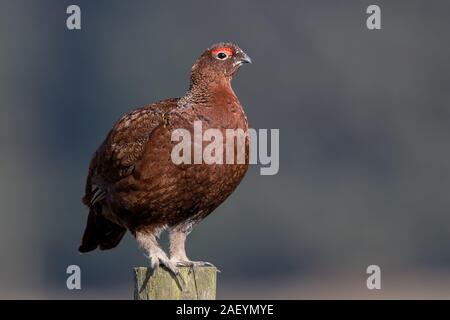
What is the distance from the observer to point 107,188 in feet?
22.6

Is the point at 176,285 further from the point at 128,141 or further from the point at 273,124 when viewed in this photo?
the point at 273,124

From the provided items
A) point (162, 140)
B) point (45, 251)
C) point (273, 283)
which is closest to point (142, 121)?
point (162, 140)

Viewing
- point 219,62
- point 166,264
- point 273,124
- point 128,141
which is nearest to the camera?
point 166,264

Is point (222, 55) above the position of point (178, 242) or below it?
above

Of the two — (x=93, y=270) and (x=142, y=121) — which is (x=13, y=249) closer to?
(x=93, y=270)

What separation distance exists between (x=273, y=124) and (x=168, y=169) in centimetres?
1260

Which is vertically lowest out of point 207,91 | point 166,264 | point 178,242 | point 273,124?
point 166,264

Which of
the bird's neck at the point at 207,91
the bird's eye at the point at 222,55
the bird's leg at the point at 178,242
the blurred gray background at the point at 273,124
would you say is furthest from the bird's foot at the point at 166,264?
the blurred gray background at the point at 273,124

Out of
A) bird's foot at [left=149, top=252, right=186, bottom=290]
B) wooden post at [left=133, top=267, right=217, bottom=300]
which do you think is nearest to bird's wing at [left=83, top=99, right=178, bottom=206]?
bird's foot at [left=149, top=252, right=186, bottom=290]

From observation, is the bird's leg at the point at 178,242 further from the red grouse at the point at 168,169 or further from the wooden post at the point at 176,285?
the wooden post at the point at 176,285

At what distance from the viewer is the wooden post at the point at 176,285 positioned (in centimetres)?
628

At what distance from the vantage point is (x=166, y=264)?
6469 mm

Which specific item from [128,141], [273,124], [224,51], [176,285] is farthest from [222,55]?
[273,124]

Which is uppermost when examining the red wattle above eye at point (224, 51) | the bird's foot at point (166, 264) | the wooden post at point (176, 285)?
the red wattle above eye at point (224, 51)
